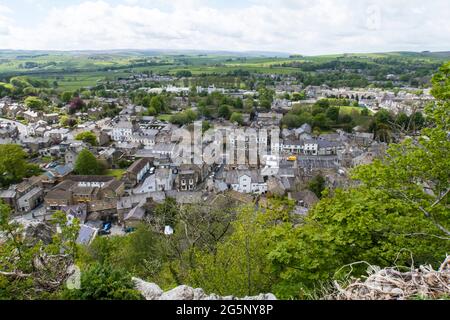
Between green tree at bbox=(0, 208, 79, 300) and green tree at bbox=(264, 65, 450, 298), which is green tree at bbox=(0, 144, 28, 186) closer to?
green tree at bbox=(0, 208, 79, 300)

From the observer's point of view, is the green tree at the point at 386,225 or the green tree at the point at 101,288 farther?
the green tree at the point at 386,225

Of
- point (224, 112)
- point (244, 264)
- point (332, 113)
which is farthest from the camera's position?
point (224, 112)

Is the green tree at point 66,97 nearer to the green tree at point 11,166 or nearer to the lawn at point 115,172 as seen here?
the green tree at point 11,166

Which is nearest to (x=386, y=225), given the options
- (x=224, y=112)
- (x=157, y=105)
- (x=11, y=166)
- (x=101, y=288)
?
(x=101, y=288)

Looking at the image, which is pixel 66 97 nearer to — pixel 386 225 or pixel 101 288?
pixel 101 288

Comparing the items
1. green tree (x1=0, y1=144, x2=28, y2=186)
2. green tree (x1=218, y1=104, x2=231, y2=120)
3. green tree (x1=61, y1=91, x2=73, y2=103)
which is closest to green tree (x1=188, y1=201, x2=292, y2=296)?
green tree (x1=0, y1=144, x2=28, y2=186)

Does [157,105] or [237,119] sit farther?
[157,105]

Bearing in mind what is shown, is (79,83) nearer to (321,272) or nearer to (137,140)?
(137,140)

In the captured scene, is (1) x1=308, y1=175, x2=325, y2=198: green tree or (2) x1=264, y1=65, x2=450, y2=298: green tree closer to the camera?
(2) x1=264, y1=65, x2=450, y2=298: green tree

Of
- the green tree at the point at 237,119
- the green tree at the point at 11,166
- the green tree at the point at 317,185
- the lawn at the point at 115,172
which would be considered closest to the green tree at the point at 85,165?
the lawn at the point at 115,172

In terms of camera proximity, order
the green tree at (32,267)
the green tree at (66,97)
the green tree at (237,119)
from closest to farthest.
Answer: the green tree at (32,267) < the green tree at (237,119) < the green tree at (66,97)
